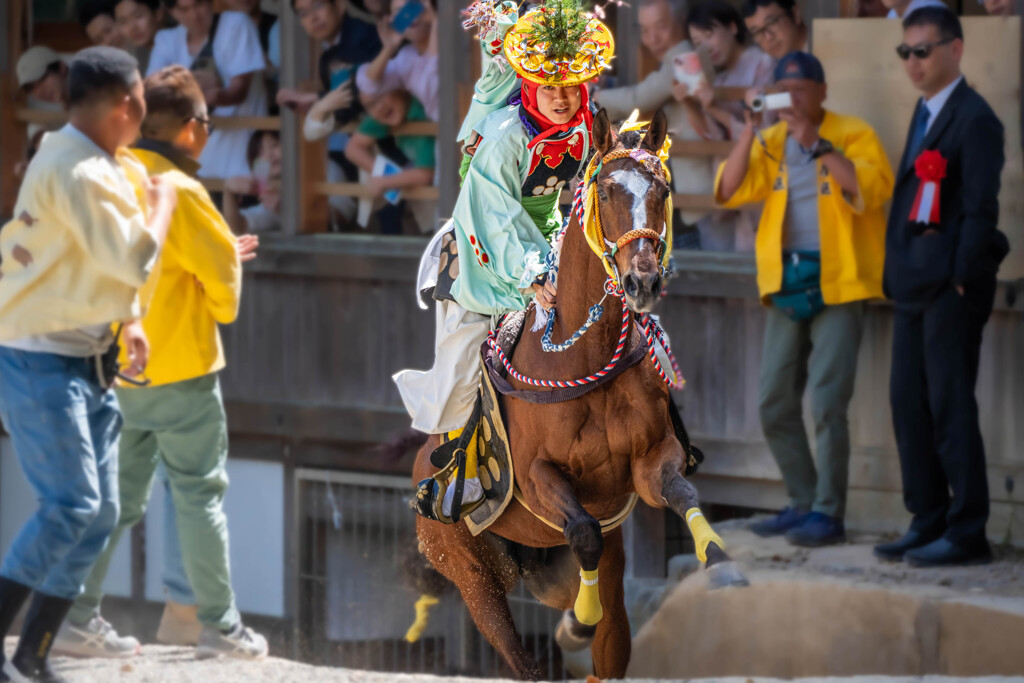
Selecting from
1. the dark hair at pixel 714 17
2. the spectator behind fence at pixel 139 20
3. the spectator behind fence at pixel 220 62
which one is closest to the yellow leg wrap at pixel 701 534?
the dark hair at pixel 714 17

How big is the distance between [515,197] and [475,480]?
101 centimetres

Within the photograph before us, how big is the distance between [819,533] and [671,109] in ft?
7.77

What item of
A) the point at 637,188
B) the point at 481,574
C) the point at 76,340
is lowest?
the point at 481,574

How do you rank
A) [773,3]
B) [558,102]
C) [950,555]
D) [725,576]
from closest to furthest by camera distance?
[725,576]
[558,102]
[950,555]
[773,3]

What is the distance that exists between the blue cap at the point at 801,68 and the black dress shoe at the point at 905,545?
2172 mm

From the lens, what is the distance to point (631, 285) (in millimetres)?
3980

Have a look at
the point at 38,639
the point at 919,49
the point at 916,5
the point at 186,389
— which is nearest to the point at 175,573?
the point at 186,389

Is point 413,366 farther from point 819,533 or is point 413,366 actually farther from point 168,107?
point 819,533

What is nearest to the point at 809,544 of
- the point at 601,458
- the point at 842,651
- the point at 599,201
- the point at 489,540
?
the point at 842,651

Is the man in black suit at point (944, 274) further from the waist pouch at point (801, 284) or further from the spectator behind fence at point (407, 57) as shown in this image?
the spectator behind fence at point (407, 57)

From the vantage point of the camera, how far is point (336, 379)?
29.7 feet

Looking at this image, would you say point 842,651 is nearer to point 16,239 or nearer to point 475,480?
point 475,480

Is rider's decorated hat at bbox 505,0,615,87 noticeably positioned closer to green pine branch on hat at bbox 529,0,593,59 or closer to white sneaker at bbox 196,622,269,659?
green pine branch on hat at bbox 529,0,593,59

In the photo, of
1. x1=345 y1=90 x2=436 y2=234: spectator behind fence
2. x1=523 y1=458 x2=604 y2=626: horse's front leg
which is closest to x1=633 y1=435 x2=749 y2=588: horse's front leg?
x1=523 y1=458 x2=604 y2=626: horse's front leg
